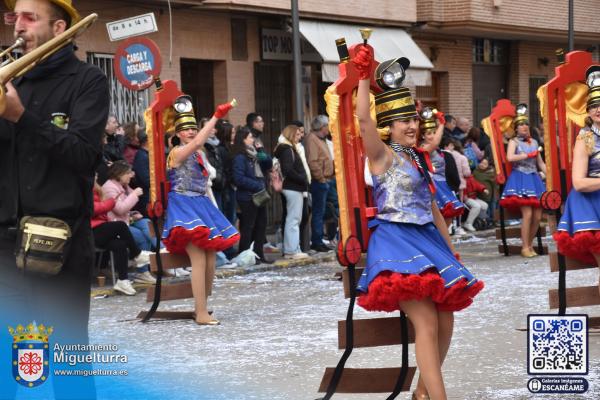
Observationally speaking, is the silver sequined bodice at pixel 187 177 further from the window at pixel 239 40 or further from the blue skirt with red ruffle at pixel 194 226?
the window at pixel 239 40

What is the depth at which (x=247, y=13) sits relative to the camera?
21953 millimetres

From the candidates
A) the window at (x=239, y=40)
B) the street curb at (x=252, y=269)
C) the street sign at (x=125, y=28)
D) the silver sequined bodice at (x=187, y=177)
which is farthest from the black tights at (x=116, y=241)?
the window at (x=239, y=40)

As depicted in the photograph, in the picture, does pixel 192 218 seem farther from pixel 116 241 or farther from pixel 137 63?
pixel 137 63

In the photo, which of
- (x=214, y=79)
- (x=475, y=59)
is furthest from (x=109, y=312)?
(x=475, y=59)

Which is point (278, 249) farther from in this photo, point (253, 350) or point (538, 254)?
point (253, 350)

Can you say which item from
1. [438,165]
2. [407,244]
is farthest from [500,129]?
[407,244]

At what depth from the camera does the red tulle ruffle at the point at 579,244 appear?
846 cm

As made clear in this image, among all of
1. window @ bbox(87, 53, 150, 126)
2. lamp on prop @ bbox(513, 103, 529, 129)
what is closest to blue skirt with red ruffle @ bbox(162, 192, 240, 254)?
lamp on prop @ bbox(513, 103, 529, 129)

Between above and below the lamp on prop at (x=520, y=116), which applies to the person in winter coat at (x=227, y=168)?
below

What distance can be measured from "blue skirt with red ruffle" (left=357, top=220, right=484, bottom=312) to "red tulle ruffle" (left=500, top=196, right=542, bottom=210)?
9.73 metres

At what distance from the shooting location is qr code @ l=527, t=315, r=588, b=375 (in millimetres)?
7262

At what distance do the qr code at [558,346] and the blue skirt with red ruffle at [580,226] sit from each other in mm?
1206

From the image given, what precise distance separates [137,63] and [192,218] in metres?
4.89

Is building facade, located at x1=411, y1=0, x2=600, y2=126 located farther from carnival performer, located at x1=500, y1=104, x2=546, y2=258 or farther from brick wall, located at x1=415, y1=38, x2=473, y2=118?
carnival performer, located at x1=500, y1=104, x2=546, y2=258
